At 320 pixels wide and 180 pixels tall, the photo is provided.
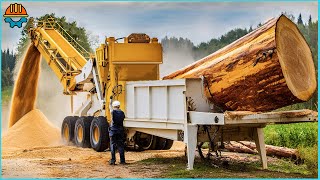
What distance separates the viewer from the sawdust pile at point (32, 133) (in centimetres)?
1995

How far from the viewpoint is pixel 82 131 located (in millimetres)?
19000

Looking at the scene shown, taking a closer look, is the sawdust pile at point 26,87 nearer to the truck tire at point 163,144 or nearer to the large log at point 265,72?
the truck tire at point 163,144

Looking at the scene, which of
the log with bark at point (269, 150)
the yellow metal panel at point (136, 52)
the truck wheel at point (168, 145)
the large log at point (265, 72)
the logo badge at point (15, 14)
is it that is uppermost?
the logo badge at point (15, 14)

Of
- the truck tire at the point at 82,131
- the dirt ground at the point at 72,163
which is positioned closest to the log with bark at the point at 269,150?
the dirt ground at the point at 72,163

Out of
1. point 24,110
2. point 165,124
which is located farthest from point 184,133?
point 24,110

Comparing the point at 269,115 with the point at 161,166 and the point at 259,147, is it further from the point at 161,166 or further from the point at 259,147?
the point at 161,166

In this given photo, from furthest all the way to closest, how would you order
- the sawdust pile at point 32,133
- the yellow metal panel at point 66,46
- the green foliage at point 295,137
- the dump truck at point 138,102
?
the yellow metal panel at point 66,46
the sawdust pile at point 32,133
the green foliage at point 295,137
the dump truck at point 138,102

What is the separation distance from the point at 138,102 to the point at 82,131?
314 cm

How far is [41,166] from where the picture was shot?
1545cm

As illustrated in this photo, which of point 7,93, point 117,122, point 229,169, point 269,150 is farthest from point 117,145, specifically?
point 7,93

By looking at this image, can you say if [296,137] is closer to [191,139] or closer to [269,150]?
[269,150]

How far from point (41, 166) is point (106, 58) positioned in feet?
11.6

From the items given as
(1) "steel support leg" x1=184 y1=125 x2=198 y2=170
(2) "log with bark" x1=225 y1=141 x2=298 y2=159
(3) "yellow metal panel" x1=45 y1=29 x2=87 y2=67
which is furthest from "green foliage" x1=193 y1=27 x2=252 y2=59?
(1) "steel support leg" x1=184 y1=125 x2=198 y2=170

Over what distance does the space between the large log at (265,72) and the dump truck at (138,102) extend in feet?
0.99
